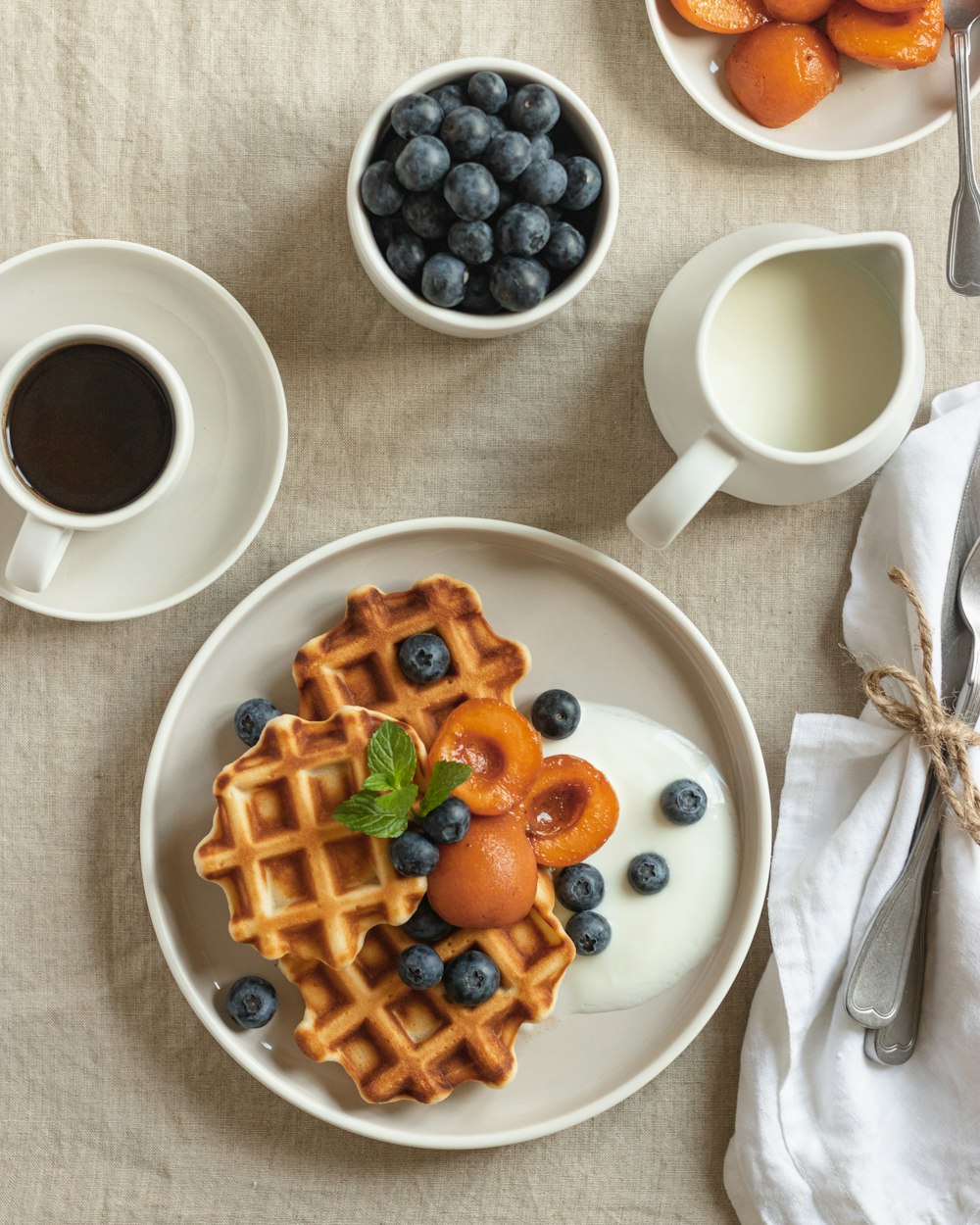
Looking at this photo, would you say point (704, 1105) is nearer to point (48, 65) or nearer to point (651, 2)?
point (651, 2)

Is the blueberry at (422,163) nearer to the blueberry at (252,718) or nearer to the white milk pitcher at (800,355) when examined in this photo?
the white milk pitcher at (800,355)

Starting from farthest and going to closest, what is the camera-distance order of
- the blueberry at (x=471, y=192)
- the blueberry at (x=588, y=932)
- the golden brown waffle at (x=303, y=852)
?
the blueberry at (x=588, y=932) < the golden brown waffle at (x=303, y=852) < the blueberry at (x=471, y=192)

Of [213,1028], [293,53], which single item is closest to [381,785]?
[213,1028]

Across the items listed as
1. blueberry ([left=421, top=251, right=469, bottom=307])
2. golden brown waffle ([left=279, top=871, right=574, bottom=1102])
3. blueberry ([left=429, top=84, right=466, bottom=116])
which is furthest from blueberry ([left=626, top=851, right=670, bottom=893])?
blueberry ([left=429, top=84, right=466, bottom=116])

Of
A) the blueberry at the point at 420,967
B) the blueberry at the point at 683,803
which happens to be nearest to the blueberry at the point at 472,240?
the blueberry at the point at 683,803

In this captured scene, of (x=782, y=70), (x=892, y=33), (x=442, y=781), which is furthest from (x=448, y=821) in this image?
(x=892, y=33)
